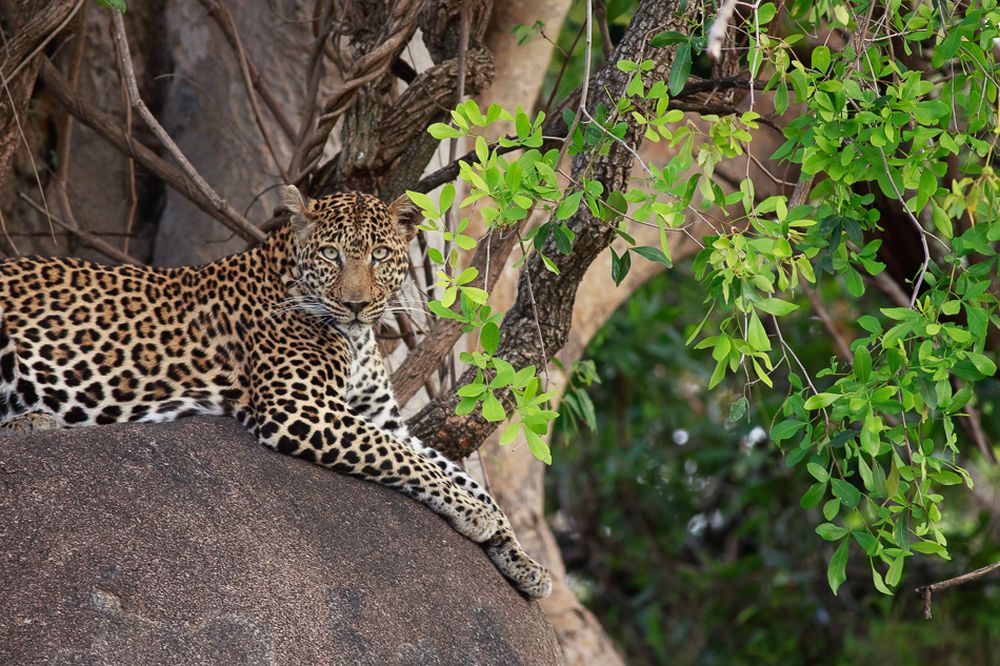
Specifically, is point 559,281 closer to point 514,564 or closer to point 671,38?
point 514,564

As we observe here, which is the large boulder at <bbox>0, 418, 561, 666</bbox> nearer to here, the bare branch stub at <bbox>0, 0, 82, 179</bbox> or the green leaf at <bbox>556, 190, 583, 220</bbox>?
the green leaf at <bbox>556, 190, 583, 220</bbox>

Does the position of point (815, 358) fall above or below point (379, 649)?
below

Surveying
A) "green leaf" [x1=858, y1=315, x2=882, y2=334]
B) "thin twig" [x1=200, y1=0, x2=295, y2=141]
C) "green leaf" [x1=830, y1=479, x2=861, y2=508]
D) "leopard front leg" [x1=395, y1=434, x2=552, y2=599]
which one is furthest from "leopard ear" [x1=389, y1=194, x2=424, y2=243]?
"green leaf" [x1=830, y1=479, x2=861, y2=508]

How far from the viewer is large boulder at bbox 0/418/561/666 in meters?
4.95

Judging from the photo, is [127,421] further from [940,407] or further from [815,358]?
[815,358]

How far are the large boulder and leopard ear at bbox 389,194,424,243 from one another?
49.5 inches

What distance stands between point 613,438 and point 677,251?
3.48m

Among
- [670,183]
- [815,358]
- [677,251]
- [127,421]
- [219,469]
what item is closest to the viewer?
[670,183]

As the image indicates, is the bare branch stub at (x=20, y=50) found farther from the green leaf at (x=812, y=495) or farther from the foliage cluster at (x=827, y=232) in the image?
the green leaf at (x=812, y=495)

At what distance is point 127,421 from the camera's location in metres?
5.99

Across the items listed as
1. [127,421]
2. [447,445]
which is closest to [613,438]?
[447,445]

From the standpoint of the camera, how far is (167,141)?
6.87 meters

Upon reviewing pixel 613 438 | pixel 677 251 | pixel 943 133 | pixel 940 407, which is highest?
pixel 943 133

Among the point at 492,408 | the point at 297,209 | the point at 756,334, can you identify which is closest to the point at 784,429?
the point at 756,334
